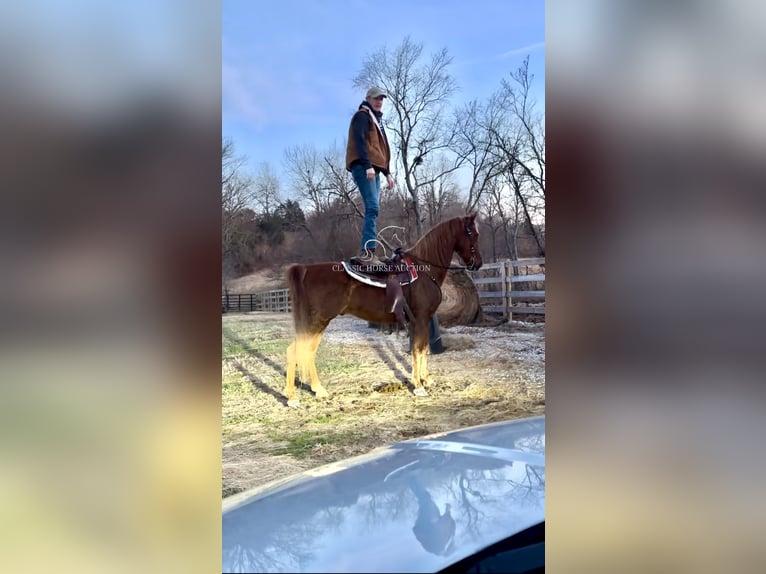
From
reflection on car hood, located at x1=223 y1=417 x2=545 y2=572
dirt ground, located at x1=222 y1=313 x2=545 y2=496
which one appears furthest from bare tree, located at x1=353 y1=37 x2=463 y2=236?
reflection on car hood, located at x1=223 y1=417 x2=545 y2=572

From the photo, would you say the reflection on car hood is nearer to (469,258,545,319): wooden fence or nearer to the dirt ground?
the dirt ground

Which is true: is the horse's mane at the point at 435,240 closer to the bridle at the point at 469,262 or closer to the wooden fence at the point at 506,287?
the bridle at the point at 469,262

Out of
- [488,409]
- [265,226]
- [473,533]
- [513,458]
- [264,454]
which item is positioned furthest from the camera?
[488,409]

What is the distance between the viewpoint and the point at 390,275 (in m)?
2.87

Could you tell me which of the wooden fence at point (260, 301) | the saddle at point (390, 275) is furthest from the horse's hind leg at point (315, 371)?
the saddle at point (390, 275)

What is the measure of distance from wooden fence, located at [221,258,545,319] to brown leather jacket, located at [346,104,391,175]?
0.89 metres

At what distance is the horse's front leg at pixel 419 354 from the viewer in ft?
9.65

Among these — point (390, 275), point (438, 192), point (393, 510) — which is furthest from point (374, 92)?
point (393, 510)

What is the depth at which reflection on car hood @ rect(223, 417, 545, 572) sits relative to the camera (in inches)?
40.1

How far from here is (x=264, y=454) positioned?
2.48 metres
